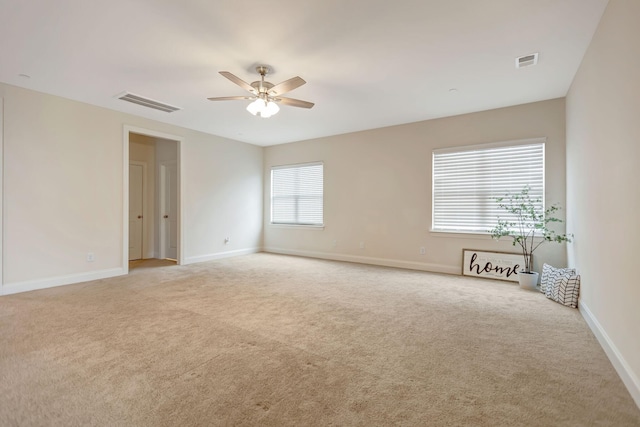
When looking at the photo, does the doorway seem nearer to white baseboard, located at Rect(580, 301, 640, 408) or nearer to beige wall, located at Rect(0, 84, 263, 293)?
beige wall, located at Rect(0, 84, 263, 293)

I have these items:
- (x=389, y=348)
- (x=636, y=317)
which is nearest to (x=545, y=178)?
(x=636, y=317)

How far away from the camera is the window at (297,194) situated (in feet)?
22.2

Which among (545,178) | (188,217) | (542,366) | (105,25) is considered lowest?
(542,366)

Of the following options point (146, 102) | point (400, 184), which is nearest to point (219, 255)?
point (146, 102)

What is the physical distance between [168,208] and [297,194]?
2926mm

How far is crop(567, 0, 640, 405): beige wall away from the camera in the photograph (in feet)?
6.07

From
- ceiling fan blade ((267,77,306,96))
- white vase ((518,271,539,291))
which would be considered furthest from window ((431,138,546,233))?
ceiling fan blade ((267,77,306,96))

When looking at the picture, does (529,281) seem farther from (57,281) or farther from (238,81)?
(57,281)

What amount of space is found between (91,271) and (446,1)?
557 cm

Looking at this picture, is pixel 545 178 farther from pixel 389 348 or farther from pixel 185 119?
pixel 185 119

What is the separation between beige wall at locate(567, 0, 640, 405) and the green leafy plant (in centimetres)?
103

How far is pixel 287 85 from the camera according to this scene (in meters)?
3.13

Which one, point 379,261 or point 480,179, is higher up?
point 480,179

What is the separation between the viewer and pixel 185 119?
529 cm
